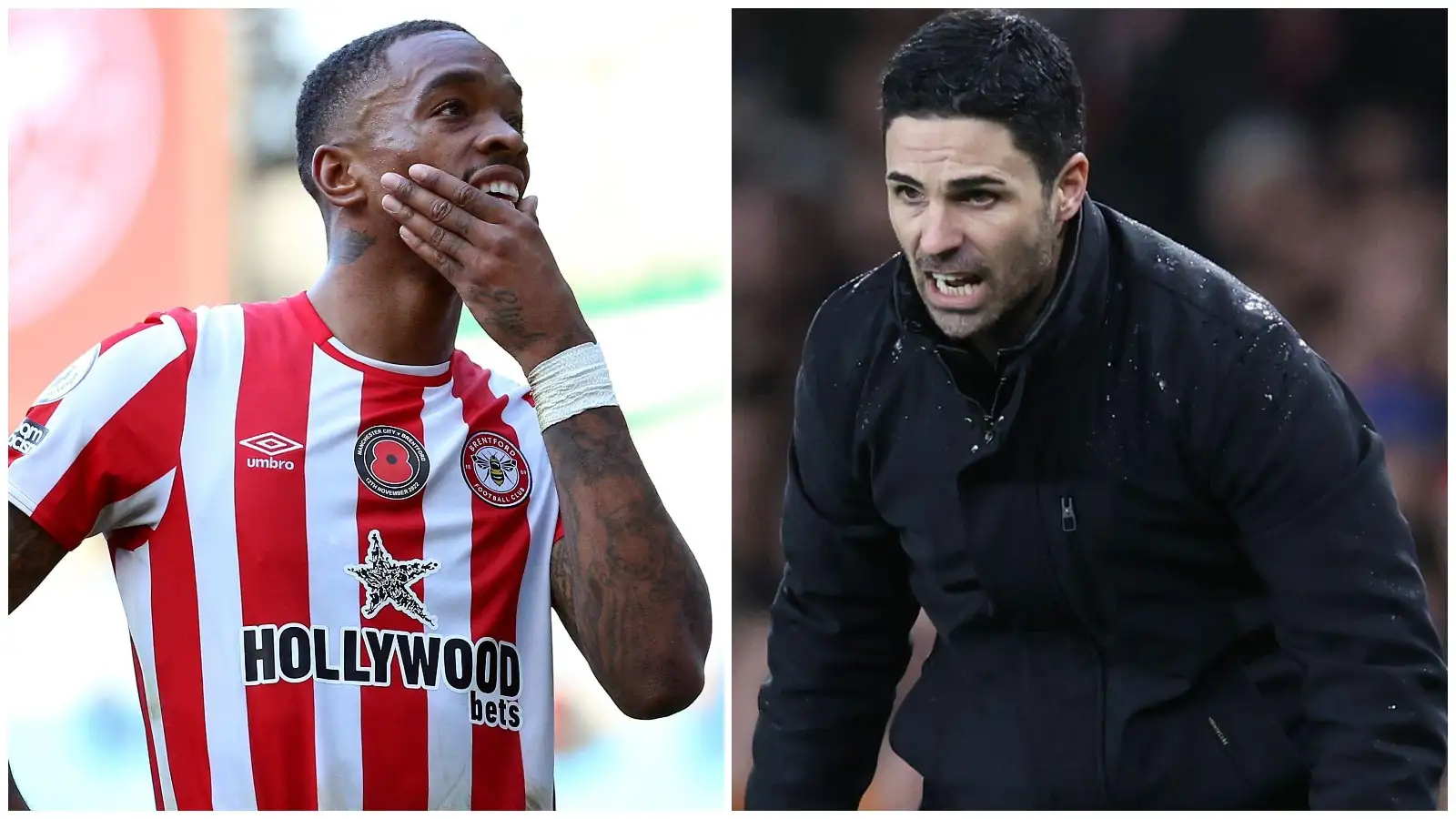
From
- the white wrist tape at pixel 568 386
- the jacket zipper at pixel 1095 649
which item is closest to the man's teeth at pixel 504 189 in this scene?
the white wrist tape at pixel 568 386

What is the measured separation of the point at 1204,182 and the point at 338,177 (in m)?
1.89

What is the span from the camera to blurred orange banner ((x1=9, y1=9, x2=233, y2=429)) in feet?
11.3

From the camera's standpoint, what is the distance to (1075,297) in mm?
2648

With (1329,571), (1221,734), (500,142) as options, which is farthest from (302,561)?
(1329,571)

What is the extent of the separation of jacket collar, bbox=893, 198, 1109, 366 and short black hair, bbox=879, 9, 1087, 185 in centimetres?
12

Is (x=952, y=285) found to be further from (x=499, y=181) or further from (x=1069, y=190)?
(x=499, y=181)

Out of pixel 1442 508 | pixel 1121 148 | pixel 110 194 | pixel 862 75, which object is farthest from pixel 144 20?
pixel 1442 508

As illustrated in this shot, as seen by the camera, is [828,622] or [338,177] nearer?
[338,177]

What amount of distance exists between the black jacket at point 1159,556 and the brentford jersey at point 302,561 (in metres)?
0.80

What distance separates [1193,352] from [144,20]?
2660mm

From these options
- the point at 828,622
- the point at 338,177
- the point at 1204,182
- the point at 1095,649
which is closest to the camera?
the point at 338,177

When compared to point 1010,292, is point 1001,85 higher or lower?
higher

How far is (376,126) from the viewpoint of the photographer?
101 inches

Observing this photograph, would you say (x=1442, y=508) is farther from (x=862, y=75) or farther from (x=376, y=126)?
(x=376, y=126)
